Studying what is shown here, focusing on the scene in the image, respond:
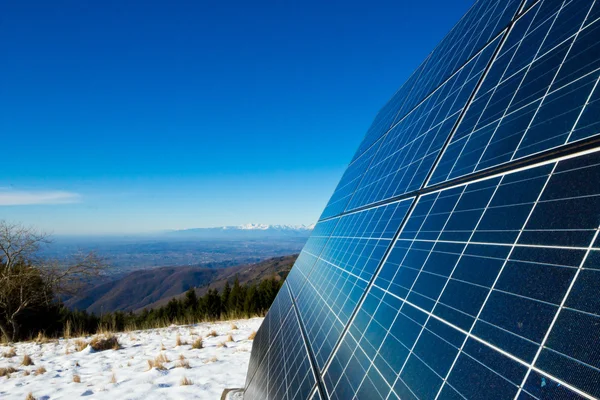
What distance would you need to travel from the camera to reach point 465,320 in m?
2.13

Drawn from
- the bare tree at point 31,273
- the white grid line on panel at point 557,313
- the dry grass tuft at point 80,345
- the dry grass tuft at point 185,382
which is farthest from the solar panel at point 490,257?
the bare tree at point 31,273

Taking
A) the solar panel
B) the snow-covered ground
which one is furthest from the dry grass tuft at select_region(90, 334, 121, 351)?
the solar panel

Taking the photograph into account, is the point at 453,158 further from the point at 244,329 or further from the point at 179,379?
the point at 244,329

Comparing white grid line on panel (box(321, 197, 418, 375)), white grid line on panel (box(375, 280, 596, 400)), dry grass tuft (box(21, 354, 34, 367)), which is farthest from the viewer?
dry grass tuft (box(21, 354, 34, 367))

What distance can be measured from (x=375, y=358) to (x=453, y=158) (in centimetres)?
294

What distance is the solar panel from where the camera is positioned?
64.1 inches

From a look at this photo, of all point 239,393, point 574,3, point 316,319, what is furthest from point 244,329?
point 574,3

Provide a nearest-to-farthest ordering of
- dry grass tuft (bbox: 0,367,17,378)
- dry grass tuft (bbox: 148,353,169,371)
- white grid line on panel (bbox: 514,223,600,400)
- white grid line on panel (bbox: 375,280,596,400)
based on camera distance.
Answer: white grid line on panel (bbox: 375,280,596,400) < white grid line on panel (bbox: 514,223,600,400) < dry grass tuft (bbox: 148,353,169,371) < dry grass tuft (bbox: 0,367,17,378)

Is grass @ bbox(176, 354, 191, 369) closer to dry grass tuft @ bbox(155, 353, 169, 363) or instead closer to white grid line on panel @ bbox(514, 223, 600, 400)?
dry grass tuft @ bbox(155, 353, 169, 363)

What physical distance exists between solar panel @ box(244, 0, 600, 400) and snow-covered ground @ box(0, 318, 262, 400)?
276cm

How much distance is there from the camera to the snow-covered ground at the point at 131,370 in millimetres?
7569

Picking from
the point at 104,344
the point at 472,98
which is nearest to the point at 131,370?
the point at 104,344

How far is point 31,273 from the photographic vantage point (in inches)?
737

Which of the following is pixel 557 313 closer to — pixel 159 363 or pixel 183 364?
pixel 183 364
